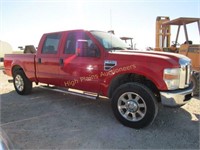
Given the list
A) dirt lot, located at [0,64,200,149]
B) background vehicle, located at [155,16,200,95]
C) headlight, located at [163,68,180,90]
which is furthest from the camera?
background vehicle, located at [155,16,200,95]

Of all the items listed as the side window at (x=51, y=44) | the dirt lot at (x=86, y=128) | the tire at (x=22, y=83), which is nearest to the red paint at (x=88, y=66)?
the side window at (x=51, y=44)

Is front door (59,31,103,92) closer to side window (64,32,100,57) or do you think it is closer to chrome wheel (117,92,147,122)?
side window (64,32,100,57)

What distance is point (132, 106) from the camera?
172 inches

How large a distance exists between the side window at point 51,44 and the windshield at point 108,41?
48.6 inches

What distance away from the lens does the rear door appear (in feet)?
19.4

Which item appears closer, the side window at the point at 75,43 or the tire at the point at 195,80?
the side window at the point at 75,43

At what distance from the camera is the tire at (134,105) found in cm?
417

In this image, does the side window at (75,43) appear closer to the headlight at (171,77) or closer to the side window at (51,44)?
the side window at (51,44)

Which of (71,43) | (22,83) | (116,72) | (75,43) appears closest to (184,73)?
(116,72)

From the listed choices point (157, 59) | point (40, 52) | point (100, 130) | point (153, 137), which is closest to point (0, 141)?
point (100, 130)

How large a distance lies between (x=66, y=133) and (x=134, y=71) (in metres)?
1.77

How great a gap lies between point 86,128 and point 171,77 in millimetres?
1911

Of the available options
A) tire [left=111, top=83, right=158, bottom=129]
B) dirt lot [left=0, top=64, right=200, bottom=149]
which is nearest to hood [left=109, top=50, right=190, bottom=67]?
tire [left=111, top=83, right=158, bottom=129]

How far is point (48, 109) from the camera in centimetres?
565
